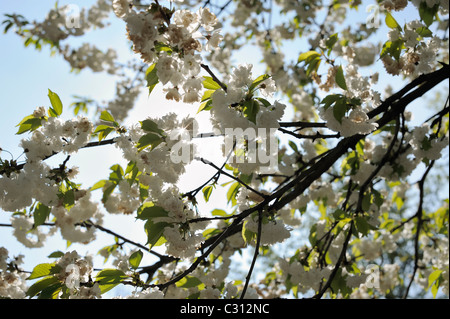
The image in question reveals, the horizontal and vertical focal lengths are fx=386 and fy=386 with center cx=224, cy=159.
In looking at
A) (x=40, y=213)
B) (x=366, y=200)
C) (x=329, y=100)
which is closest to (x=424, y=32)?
(x=329, y=100)

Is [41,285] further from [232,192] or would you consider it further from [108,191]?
[232,192]

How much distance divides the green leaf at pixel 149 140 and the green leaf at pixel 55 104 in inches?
24.9

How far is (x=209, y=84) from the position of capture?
167 cm

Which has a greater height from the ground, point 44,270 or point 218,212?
point 218,212

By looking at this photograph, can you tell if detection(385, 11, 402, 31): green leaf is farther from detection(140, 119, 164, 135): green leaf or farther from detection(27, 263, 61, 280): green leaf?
detection(27, 263, 61, 280): green leaf

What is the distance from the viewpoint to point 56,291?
164cm

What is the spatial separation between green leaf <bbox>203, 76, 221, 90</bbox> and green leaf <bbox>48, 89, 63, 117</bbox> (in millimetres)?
810


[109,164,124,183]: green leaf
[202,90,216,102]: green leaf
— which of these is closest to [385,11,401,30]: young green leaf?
[202,90,216,102]: green leaf

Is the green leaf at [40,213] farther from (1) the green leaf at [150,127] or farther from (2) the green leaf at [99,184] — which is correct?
(1) the green leaf at [150,127]

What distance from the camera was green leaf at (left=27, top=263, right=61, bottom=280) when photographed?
5.43 feet

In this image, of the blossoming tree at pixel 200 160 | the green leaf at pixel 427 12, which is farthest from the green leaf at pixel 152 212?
the green leaf at pixel 427 12

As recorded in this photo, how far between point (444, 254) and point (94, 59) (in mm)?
5106

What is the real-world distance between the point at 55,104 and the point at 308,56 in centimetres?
150
